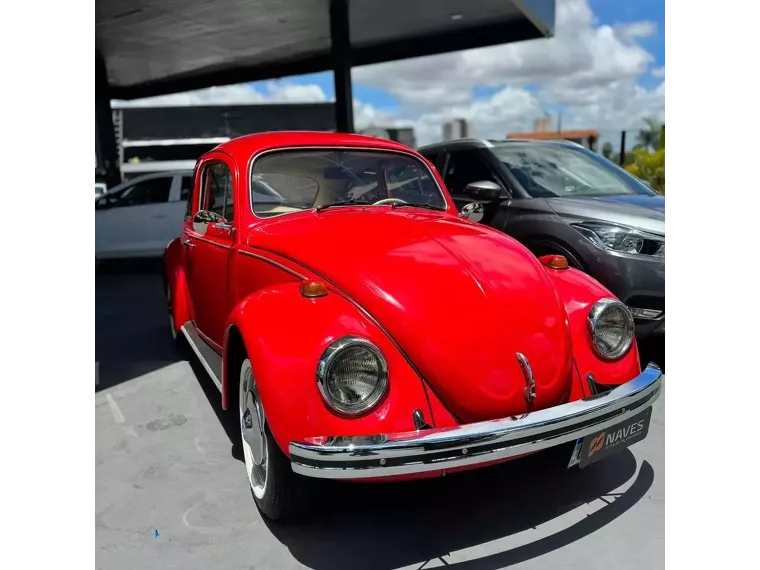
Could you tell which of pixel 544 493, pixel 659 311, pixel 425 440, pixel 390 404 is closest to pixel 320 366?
pixel 390 404

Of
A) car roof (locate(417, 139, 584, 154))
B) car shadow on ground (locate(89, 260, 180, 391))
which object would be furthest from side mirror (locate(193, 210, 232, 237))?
car roof (locate(417, 139, 584, 154))

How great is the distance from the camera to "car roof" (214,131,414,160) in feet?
12.7

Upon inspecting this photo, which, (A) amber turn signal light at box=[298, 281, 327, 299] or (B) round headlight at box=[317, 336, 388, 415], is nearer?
(B) round headlight at box=[317, 336, 388, 415]

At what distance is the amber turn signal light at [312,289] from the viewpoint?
8.73 feet

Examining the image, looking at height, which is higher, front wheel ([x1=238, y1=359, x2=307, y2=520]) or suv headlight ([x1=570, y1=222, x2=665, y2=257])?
suv headlight ([x1=570, y1=222, x2=665, y2=257])

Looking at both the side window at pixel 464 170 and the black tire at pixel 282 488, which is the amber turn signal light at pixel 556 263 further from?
the side window at pixel 464 170

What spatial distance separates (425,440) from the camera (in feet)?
7.15

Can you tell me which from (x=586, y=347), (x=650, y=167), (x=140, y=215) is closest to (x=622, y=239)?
(x=586, y=347)

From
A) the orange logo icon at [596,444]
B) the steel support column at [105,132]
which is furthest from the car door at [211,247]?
the steel support column at [105,132]

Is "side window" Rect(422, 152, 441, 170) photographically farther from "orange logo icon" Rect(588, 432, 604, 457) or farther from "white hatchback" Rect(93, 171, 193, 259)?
"white hatchback" Rect(93, 171, 193, 259)

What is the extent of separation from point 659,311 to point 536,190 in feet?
5.09

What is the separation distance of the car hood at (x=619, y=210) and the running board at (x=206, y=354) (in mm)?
2923
